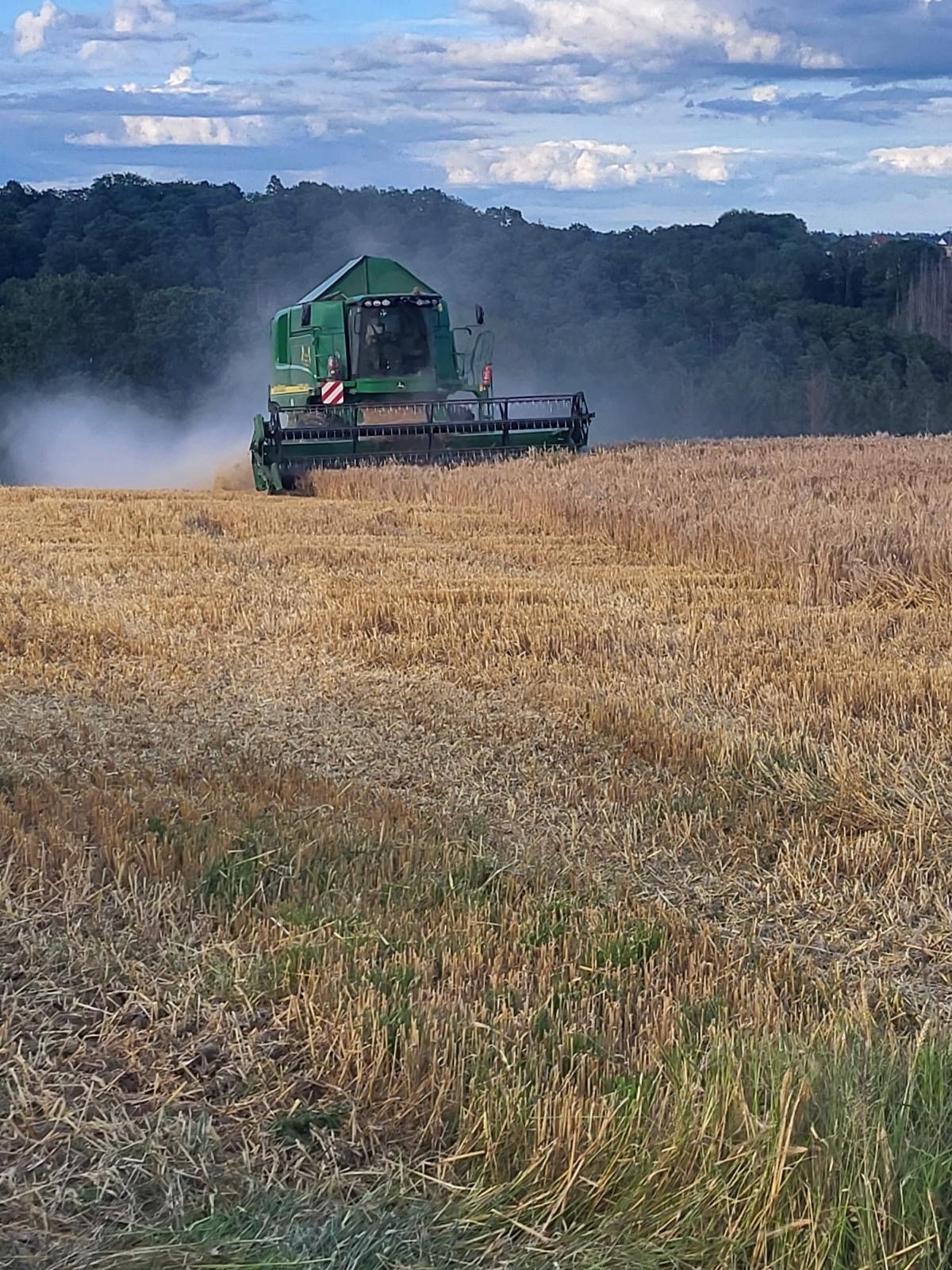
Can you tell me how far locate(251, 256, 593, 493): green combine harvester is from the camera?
59.6 feet

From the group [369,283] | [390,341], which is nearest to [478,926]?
[390,341]

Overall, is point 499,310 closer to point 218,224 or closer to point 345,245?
point 345,245

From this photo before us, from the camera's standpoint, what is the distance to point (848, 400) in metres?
52.3

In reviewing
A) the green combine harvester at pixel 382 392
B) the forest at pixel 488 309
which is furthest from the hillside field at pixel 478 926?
the forest at pixel 488 309

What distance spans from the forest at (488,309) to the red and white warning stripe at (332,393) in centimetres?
2045

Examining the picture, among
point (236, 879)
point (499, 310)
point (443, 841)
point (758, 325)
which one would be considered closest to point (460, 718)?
point (443, 841)

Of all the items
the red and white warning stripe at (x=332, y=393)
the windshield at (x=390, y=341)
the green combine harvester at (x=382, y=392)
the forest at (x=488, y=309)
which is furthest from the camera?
the forest at (x=488, y=309)

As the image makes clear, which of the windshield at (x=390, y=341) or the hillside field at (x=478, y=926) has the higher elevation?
the windshield at (x=390, y=341)

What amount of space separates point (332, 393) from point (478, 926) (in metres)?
16.5

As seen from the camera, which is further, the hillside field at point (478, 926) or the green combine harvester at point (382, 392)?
the green combine harvester at point (382, 392)

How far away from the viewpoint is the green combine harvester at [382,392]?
1816cm

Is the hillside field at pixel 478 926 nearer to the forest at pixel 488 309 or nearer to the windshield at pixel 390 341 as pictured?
the windshield at pixel 390 341

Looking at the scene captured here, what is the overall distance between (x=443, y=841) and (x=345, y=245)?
50696 mm

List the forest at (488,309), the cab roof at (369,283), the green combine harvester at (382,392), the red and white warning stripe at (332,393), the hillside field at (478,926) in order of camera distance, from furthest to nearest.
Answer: the forest at (488,309) < the cab roof at (369,283) < the red and white warning stripe at (332,393) < the green combine harvester at (382,392) < the hillside field at (478,926)
